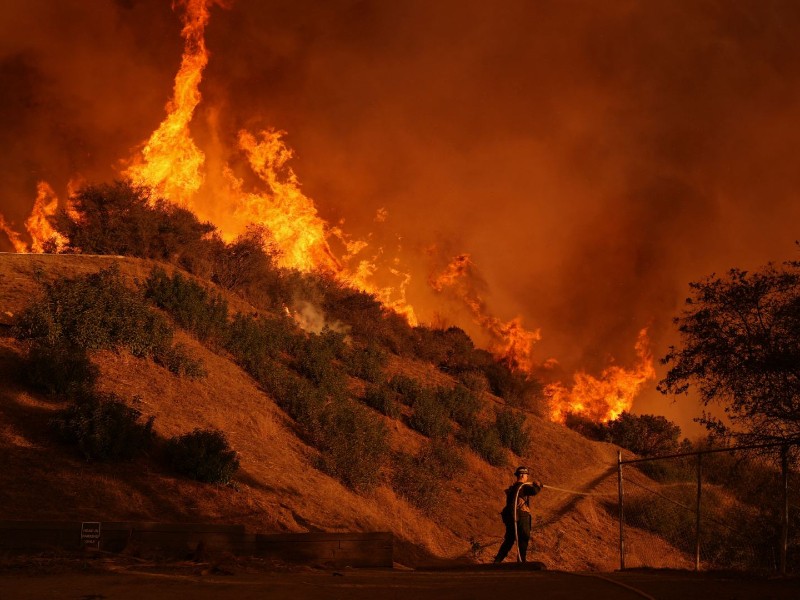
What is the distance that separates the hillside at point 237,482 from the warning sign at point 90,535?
170 centimetres

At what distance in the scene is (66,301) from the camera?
17.4 metres

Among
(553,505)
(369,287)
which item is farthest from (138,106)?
(553,505)

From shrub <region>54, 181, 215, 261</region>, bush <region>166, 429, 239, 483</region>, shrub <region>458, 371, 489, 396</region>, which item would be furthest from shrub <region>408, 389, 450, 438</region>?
shrub <region>54, 181, 215, 261</region>

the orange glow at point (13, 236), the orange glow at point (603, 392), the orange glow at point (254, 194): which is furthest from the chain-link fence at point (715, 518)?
the orange glow at point (13, 236)

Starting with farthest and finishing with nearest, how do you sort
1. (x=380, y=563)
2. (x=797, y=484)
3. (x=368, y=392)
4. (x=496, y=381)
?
(x=496, y=381) → (x=368, y=392) → (x=797, y=484) → (x=380, y=563)

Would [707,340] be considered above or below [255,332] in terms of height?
below

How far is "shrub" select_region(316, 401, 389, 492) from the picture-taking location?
18.7m

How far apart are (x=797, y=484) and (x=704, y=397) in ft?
31.4

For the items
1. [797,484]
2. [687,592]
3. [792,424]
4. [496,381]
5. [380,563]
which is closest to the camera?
[687,592]

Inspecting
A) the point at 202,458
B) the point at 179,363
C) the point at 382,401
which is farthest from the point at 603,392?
the point at 202,458

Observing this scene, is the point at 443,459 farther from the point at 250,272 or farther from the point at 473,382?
the point at 250,272

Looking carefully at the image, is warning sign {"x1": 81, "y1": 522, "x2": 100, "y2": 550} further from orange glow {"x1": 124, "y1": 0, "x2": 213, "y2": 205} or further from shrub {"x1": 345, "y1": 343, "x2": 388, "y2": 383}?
orange glow {"x1": 124, "y1": 0, "x2": 213, "y2": 205}

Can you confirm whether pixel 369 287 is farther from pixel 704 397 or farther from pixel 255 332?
pixel 704 397

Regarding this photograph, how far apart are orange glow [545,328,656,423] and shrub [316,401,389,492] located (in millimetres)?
23158
